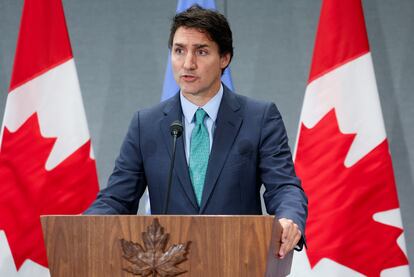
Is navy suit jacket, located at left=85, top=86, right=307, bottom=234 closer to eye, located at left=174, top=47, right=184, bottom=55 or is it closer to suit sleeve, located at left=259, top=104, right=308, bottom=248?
suit sleeve, located at left=259, top=104, right=308, bottom=248

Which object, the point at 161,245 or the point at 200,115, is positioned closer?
the point at 161,245

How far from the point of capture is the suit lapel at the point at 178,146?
7.61 ft

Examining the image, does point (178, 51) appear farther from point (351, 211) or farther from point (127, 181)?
point (351, 211)

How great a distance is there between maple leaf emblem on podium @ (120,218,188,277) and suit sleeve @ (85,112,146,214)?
2.05ft

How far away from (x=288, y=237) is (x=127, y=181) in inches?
29.1

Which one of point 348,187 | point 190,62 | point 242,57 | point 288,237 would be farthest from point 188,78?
point 242,57

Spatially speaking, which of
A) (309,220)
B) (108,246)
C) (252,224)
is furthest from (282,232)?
(309,220)

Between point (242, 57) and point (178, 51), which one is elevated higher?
point (242, 57)

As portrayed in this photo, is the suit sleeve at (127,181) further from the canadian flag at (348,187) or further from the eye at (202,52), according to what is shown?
the canadian flag at (348,187)

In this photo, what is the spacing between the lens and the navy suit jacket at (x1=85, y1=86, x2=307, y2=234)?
7.61 feet

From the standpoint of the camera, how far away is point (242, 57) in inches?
181

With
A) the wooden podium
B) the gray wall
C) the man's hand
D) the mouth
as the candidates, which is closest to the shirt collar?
the mouth

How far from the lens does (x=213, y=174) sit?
2.32 meters

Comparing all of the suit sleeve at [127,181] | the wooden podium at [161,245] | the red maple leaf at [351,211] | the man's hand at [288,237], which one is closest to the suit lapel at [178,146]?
the suit sleeve at [127,181]
